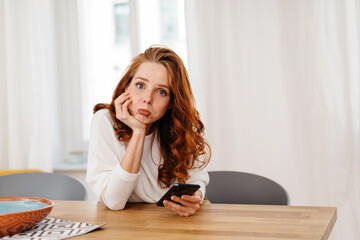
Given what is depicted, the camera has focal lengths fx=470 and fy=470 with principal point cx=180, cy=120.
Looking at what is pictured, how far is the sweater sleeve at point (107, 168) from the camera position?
5.32 feet

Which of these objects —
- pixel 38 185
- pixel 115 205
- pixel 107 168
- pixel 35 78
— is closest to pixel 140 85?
pixel 107 168

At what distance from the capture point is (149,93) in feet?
5.75

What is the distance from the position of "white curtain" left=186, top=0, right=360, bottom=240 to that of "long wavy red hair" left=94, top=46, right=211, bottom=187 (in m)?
1.24

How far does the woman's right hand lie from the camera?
1.74m

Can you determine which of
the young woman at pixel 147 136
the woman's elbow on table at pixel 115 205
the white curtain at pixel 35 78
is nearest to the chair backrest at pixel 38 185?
the young woman at pixel 147 136

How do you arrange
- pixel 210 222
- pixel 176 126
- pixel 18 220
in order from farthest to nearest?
pixel 176 126, pixel 210 222, pixel 18 220

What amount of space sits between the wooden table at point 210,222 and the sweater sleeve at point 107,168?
5cm

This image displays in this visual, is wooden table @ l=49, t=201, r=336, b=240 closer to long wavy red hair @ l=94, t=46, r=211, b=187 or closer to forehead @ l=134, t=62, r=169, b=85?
long wavy red hair @ l=94, t=46, r=211, b=187

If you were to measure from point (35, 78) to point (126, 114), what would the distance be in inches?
85.4

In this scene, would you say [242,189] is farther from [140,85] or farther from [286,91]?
[286,91]

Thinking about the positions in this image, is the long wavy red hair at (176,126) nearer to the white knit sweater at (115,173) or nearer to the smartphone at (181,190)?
the white knit sweater at (115,173)

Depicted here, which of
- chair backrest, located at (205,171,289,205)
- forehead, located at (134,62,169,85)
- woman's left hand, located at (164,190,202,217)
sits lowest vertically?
chair backrest, located at (205,171,289,205)

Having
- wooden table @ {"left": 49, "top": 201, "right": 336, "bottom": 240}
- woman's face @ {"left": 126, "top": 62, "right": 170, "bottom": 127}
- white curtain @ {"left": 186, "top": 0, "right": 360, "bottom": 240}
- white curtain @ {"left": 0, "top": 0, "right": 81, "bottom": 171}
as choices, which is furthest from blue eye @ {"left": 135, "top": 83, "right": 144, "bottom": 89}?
white curtain @ {"left": 0, "top": 0, "right": 81, "bottom": 171}

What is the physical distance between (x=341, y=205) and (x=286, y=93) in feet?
2.53
